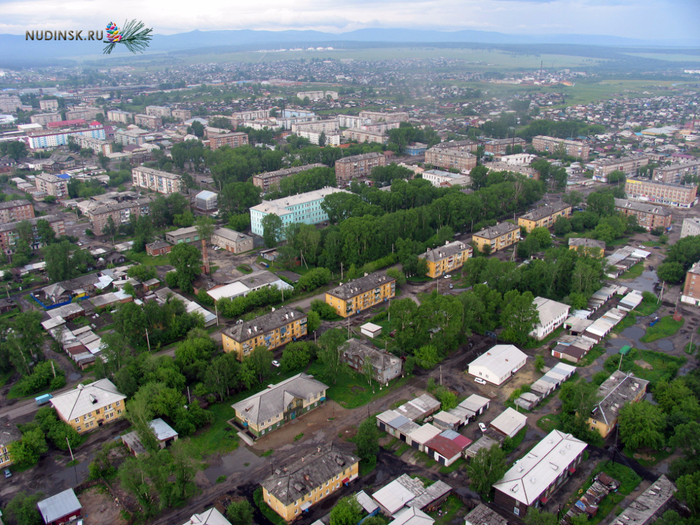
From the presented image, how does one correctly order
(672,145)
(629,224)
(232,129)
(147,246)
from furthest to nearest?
1. (232,129)
2. (672,145)
3. (629,224)
4. (147,246)

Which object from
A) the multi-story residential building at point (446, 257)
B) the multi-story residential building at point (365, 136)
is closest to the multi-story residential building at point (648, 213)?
the multi-story residential building at point (446, 257)

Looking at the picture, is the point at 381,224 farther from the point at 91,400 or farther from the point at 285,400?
the point at 91,400

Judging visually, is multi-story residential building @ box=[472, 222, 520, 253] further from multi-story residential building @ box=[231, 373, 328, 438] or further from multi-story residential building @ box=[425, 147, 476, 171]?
multi-story residential building @ box=[425, 147, 476, 171]

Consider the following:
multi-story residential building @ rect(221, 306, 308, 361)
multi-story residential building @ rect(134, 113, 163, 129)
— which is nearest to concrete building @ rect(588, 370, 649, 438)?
multi-story residential building @ rect(221, 306, 308, 361)

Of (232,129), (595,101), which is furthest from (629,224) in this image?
(595,101)

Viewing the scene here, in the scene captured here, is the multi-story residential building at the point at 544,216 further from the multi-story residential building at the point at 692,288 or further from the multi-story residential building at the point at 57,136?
the multi-story residential building at the point at 57,136

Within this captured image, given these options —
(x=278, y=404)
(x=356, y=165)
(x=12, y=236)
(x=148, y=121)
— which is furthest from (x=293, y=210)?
(x=148, y=121)
